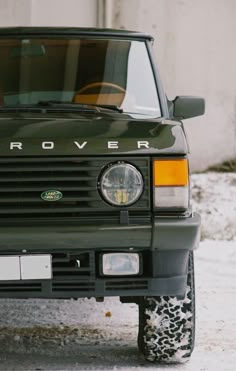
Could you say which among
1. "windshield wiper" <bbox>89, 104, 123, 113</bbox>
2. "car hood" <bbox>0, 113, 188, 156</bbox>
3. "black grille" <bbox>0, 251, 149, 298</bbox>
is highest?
"windshield wiper" <bbox>89, 104, 123, 113</bbox>

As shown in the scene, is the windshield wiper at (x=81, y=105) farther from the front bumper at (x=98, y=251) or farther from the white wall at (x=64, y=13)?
the white wall at (x=64, y=13)

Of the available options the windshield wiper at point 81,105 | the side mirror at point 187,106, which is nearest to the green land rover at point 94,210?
the windshield wiper at point 81,105

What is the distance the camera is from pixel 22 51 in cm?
559

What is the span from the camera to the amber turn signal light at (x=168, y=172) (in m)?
4.48

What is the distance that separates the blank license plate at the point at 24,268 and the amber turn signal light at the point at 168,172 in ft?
2.09

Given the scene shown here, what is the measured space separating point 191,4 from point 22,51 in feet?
23.5

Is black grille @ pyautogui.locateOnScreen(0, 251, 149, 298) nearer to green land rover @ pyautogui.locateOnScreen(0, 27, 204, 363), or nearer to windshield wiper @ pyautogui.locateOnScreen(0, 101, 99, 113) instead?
green land rover @ pyautogui.locateOnScreen(0, 27, 204, 363)

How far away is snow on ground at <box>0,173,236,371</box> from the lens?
16.3 feet

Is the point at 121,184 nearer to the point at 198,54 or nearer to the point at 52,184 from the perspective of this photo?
the point at 52,184

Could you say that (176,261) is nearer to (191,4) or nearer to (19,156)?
(19,156)

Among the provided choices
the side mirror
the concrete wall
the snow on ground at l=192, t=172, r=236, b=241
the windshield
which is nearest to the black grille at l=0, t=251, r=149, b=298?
the windshield

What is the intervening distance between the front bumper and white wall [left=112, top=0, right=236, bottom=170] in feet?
25.8

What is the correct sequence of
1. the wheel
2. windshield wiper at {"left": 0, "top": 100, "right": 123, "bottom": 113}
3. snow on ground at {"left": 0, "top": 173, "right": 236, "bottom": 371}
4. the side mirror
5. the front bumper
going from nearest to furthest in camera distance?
the front bumper
the wheel
snow on ground at {"left": 0, "top": 173, "right": 236, "bottom": 371}
windshield wiper at {"left": 0, "top": 100, "right": 123, "bottom": 113}
the side mirror

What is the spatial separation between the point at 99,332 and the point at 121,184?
142cm
